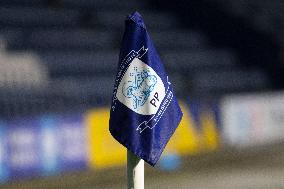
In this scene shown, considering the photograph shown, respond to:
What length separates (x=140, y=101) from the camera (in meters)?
2.74

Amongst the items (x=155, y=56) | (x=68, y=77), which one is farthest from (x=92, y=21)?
(x=155, y=56)

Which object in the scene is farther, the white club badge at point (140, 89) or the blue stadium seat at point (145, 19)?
the blue stadium seat at point (145, 19)

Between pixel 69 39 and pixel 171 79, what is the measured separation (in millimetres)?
1515

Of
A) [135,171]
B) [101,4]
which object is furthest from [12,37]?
[135,171]

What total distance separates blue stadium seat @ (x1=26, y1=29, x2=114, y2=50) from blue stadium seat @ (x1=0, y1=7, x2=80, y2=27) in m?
0.23

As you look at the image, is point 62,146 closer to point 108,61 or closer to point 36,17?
point 108,61

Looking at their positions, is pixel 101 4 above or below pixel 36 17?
above

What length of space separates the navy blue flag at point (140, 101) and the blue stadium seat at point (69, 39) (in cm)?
Answer: 526

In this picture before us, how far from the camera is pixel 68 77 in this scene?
772 cm

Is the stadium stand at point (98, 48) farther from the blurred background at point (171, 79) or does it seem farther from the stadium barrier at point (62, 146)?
the stadium barrier at point (62, 146)

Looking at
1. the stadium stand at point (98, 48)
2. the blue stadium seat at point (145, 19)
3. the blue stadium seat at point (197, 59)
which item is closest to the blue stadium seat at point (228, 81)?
the stadium stand at point (98, 48)

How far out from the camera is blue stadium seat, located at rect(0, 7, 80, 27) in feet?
27.0

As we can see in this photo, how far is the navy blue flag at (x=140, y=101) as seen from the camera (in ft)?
9.00

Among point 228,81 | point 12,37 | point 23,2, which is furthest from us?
point 228,81
